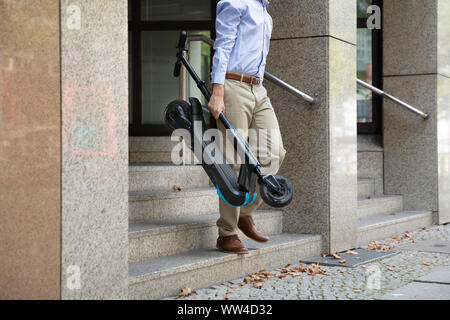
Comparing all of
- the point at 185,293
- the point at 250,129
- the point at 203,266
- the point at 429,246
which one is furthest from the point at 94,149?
the point at 429,246

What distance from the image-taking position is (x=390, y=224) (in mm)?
7383

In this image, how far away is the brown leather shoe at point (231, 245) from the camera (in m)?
4.76

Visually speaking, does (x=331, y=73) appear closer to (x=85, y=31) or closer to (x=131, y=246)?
(x=131, y=246)

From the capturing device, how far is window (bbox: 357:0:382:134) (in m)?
9.12

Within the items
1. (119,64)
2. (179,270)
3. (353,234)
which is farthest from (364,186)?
(119,64)

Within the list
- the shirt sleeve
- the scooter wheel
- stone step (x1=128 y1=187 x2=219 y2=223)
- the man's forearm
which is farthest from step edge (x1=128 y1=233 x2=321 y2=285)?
the shirt sleeve

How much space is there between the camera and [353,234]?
253 inches

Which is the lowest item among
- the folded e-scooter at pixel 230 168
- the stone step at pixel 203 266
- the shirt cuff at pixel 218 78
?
the stone step at pixel 203 266

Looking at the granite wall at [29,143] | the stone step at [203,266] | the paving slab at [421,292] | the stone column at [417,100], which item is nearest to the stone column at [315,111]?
the stone step at [203,266]

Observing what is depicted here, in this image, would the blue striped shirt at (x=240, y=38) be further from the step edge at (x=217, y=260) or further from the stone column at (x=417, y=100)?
the stone column at (x=417, y=100)

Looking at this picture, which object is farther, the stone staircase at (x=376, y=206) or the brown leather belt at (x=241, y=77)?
the stone staircase at (x=376, y=206)

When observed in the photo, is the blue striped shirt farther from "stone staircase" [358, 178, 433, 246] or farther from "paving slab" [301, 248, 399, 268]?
"stone staircase" [358, 178, 433, 246]

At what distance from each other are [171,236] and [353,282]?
1352 millimetres

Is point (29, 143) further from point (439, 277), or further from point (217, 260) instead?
point (439, 277)
